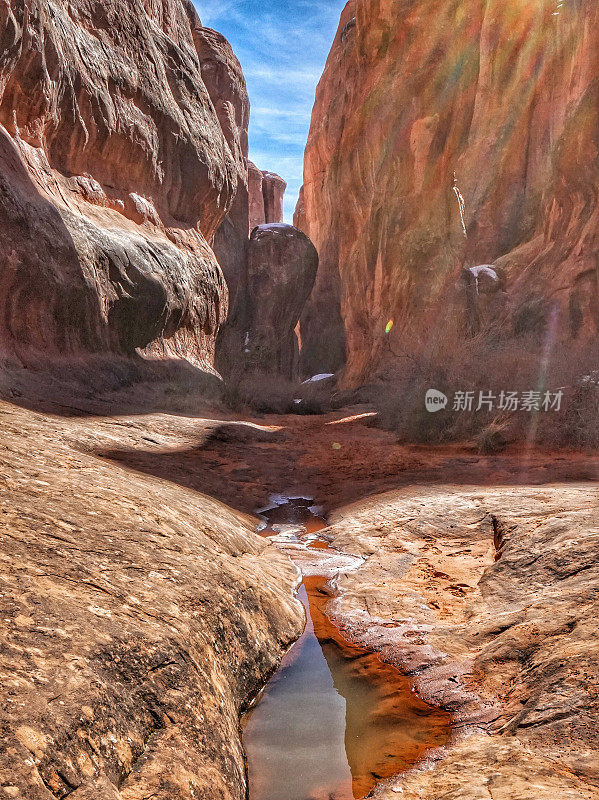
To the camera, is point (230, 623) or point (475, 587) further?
point (475, 587)

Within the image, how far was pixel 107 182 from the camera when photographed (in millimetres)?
14484

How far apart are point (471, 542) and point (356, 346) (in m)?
23.6

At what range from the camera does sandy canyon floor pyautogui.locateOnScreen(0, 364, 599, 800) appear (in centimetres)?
180

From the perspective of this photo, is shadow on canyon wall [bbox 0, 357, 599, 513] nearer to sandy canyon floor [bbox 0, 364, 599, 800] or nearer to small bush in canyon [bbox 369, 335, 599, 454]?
small bush in canyon [bbox 369, 335, 599, 454]

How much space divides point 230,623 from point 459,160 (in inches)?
960

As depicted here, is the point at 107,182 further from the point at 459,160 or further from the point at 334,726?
the point at 459,160

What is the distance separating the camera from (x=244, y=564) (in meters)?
4.05

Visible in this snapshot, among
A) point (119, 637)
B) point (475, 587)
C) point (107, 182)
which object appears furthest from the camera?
point (107, 182)

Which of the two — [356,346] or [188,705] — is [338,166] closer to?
[356,346]

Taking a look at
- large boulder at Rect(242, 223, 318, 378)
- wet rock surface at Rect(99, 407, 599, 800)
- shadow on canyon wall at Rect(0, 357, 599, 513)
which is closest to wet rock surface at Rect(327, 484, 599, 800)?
wet rock surface at Rect(99, 407, 599, 800)

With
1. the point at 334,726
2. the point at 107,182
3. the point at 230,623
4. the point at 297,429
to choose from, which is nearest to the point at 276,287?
the point at 107,182

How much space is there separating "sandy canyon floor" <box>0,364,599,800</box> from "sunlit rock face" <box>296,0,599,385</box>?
34.1ft

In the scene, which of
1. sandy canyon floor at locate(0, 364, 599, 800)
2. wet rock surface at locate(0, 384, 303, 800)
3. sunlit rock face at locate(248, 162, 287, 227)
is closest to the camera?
wet rock surface at locate(0, 384, 303, 800)

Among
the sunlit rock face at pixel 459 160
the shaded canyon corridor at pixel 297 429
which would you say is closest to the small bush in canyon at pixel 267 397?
the shaded canyon corridor at pixel 297 429
